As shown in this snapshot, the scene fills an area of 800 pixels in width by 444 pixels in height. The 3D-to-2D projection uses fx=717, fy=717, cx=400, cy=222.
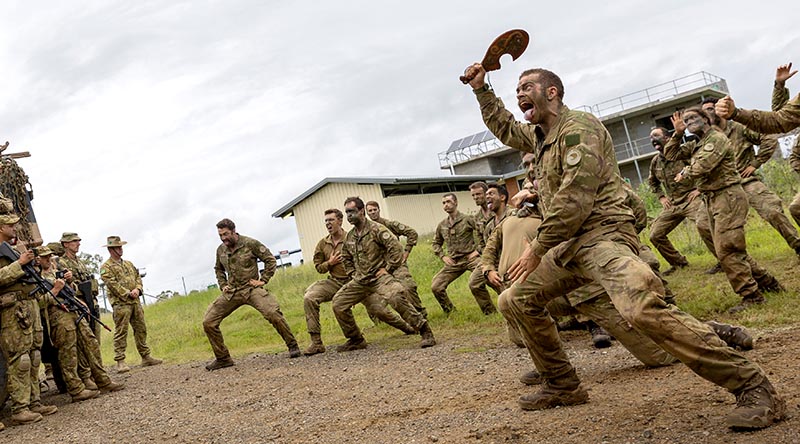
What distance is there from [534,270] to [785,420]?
1.64 meters

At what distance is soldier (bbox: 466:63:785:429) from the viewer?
379 cm

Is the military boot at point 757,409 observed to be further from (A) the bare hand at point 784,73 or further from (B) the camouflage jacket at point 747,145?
(B) the camouflage jacket at point 747,145

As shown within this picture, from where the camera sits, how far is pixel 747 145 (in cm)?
958

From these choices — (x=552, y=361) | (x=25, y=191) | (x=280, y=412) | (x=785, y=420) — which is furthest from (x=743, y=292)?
(x=25, y=191)

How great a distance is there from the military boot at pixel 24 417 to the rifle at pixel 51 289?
133 centimetres

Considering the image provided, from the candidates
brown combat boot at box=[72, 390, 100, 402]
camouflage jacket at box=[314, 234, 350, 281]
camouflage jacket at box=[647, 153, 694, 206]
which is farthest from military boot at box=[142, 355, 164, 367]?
camouflage jacket at box=[647, 153, 694, 206]

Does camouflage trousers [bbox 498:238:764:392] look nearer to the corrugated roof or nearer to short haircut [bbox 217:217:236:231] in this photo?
short haircut [bbox 217:217:236:231]

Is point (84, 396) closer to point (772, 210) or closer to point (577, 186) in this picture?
point (577, 186)

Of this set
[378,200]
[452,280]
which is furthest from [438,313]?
[378,200]

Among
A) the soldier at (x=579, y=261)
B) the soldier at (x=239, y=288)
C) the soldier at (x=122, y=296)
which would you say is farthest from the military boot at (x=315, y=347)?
the soldier at (x=579, y=261)

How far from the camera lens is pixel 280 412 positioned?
661 cm

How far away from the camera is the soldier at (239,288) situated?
10.6 metres

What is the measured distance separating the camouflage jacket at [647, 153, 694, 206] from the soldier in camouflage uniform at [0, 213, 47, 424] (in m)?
8.56

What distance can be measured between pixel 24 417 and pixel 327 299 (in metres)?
4.50
